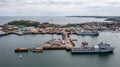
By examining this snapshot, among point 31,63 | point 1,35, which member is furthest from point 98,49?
point 1,35

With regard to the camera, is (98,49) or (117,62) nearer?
(117,62)

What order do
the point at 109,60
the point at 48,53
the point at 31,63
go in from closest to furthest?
the point at 31,63 < the point at 109,60 < the point at 48,53

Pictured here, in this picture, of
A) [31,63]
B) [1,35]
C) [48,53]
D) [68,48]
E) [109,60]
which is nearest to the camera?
[31,63]

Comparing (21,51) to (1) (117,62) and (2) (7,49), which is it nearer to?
(2) (7,49)

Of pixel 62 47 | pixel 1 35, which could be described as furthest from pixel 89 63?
pixel 1 35

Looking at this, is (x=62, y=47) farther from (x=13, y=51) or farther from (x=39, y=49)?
(x=13, y=51)

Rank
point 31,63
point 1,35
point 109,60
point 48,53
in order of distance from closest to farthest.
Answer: point 31,63 → point 109,60 → point 48,53 → point 1,35

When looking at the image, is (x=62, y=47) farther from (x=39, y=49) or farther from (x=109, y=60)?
(x=109, y=60)

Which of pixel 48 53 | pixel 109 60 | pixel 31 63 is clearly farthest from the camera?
pixel 48 53

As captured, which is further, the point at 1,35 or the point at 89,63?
the point at 1,35
